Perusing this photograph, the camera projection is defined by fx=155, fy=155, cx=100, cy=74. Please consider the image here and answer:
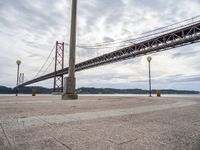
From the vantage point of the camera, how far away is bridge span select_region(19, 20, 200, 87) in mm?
24578

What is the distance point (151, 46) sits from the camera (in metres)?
31.8

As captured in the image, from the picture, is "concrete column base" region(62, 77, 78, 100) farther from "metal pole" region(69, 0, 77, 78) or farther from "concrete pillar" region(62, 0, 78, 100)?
"metal pole" region(69, 0, 77, 78)

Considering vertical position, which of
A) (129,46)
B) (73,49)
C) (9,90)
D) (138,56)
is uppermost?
(129,46)

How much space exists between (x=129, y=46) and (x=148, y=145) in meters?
35.1

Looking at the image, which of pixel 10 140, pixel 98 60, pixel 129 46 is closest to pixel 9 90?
pixel 98 60

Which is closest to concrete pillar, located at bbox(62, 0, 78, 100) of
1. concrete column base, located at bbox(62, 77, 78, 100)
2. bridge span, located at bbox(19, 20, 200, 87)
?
concrete column base, located at bbox(62, 77, 78, 100)

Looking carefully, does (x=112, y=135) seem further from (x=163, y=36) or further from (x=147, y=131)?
(x=163, y=36)

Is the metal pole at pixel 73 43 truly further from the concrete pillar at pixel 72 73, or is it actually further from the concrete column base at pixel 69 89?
the concrete column base at pixel 69 89

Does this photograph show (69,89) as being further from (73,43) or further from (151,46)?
(151,46)

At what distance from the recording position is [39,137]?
7.89 feet

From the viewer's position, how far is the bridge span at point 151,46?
24.6 metres

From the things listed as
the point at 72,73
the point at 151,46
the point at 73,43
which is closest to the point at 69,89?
the point at 72,73

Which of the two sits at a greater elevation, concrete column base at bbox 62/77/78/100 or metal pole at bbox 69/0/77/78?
metal pole at bbox 69/0/77/78

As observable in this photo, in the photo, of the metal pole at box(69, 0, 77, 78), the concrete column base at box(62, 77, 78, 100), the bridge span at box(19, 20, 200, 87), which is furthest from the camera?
the bridge span at box(19, 20, 200, 87)
